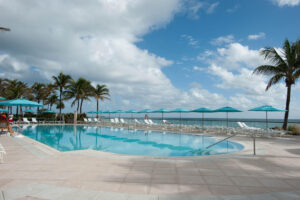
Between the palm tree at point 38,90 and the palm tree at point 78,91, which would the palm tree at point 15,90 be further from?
the palm tree at point 78,91

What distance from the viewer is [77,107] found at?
3003 cm

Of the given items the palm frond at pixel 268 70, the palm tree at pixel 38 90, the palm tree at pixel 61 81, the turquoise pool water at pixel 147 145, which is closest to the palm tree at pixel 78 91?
the palm tree at pixel 61 81

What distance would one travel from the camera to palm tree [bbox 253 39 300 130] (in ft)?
43.7

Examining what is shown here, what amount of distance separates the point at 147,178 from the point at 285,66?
14684 mm

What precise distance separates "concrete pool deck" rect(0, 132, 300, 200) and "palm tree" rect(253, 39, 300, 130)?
33.5 feet

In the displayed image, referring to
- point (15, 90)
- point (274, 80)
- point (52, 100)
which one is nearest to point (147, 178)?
point (274, 80)

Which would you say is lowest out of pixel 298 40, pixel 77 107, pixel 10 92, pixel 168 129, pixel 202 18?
pixel 168 129

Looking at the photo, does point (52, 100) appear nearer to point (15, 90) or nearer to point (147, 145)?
point (15, 90)

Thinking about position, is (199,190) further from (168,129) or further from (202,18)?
(168,129)

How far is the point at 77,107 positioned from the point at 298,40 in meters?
28.9

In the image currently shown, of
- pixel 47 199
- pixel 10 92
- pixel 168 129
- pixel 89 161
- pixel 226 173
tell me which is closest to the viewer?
pixel 47 199

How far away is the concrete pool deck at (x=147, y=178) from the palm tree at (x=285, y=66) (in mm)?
10201

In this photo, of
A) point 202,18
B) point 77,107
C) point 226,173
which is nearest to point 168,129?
point 202,18

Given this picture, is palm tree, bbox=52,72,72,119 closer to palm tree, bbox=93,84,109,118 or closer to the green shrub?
palm tree, bbox=93,84,109,118
